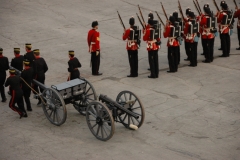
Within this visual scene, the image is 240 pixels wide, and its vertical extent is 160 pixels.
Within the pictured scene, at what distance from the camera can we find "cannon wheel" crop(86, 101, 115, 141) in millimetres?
10617

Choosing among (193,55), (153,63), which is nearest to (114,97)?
(153,63)

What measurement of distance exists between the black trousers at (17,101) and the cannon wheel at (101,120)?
201 centimetres

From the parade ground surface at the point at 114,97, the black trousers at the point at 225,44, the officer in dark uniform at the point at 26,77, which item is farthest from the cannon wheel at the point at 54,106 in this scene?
the black trousers at the point at 225,44

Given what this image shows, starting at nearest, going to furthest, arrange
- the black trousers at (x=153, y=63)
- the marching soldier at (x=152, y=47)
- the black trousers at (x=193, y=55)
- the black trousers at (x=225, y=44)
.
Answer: the marching soldier at (x=152, y=47), the black trousers at (x=153, y=63), the black trousers at (x=193, y=55), the black trousers at (x=225, y=44)

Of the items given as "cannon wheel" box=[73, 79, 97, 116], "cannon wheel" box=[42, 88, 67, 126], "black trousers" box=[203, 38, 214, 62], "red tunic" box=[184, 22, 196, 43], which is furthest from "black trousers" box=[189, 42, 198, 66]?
"cannon wheel" box=[42, 88, 67, 126]

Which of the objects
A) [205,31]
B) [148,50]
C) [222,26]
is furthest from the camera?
[222,26]

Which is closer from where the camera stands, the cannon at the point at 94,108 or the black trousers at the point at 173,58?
the cannon at the point at 94,108

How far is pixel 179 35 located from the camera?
15508mm

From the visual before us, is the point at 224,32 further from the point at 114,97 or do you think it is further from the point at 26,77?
the point at 26,77

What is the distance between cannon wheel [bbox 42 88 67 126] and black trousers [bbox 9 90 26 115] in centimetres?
64

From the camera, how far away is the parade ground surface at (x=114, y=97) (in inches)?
419

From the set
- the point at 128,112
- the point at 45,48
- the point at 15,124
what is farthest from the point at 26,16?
the point at 128,112

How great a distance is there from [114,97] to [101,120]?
8.89 ft

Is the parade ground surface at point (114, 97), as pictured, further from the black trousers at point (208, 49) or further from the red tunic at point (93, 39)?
the red tunic at point (93, 39)
